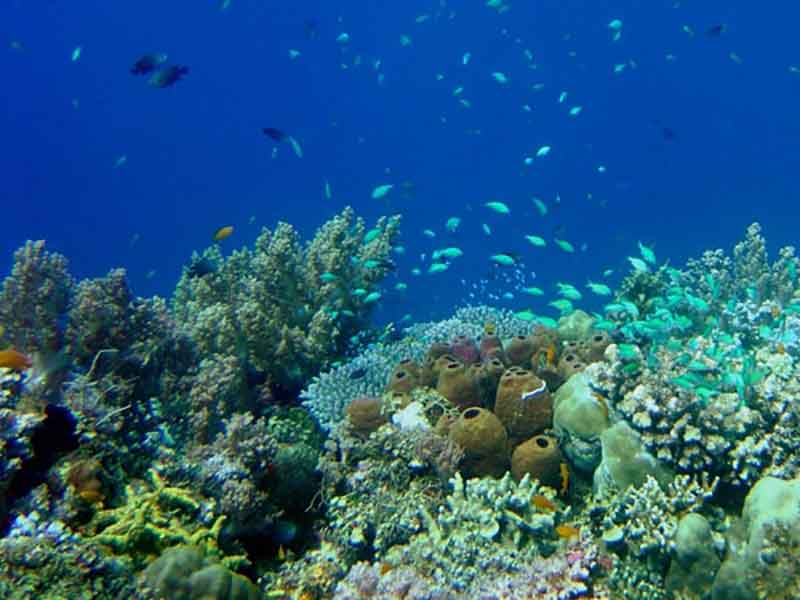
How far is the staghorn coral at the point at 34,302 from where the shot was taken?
7.21 m

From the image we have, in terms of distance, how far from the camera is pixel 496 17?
8225cm

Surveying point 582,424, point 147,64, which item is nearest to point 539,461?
point 582,424

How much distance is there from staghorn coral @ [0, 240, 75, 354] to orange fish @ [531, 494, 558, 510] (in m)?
6.05

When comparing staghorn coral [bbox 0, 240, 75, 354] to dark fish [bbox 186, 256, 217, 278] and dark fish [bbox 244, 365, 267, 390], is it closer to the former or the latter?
dark fish [bbox 186, 256, 217, 278]

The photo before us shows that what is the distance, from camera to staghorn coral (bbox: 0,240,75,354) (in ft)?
23.7

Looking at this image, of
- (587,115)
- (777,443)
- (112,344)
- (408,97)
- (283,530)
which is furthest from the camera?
(408,97)

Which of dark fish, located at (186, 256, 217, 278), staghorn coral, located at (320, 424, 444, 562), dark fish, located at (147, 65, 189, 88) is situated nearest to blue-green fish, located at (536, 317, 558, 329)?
staghorn coral, located at (320, 424, 444, 562)

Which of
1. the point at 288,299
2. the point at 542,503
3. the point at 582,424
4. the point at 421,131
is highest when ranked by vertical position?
the point at 421,131

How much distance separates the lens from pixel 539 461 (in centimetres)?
557

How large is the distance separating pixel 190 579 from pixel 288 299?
6646 mm

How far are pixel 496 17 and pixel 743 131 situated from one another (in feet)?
123

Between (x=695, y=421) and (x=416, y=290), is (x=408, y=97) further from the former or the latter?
(x=695, y=421)

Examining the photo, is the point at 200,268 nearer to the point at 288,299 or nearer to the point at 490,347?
the point at 288,299

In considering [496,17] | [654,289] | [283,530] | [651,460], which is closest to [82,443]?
[283,530]
